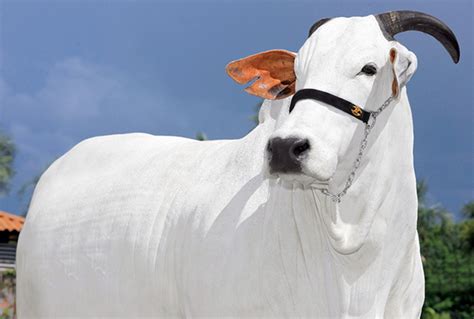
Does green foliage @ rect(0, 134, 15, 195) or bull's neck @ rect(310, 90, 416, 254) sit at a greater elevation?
green foliage @ rect(0, 134, 15, 195)

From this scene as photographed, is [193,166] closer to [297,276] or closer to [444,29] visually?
[297,276]

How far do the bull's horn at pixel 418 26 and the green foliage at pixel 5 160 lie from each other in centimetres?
2910

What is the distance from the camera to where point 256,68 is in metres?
3.89

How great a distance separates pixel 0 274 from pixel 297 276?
1608 centimetres

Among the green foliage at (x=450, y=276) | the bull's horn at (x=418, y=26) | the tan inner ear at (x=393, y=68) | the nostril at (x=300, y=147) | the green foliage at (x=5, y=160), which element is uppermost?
the green foliage at (x=5, y=160)

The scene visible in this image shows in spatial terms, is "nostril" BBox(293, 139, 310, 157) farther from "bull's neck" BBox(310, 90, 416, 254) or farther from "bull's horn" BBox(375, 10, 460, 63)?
"bull's horn" BBox(375, 10, 460, 63)

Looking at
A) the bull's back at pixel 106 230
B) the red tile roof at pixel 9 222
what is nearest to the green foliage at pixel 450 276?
the red tile roof at pixel 9 222

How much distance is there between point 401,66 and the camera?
3506mm

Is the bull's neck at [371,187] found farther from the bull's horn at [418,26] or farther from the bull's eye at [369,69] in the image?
the bull's horn at [418,26]

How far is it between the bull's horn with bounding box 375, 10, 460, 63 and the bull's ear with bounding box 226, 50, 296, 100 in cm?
46

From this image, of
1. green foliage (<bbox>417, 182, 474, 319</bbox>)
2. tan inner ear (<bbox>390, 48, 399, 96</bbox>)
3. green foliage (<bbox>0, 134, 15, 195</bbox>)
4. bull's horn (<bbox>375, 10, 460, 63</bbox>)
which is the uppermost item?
green foliage (<bbox>0, 134, 15, 195</bbox>)

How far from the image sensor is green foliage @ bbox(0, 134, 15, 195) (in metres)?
31.5

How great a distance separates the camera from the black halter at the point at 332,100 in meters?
3.37

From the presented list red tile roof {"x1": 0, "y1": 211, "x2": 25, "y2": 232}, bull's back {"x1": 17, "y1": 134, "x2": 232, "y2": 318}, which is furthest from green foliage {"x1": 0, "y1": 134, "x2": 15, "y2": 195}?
bull's back {"x1": 17, "y1": 134, "x2": 232, "y2": 318}
